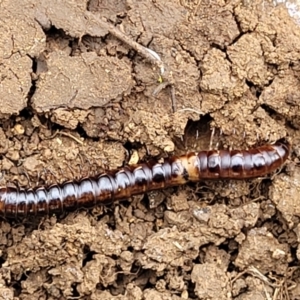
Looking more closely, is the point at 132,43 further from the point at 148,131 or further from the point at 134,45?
the point at 148,131

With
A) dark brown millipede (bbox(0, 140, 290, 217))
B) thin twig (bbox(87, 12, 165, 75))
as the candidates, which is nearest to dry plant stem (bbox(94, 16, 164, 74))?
thin twig (bbox(87, 12, 165, 75))

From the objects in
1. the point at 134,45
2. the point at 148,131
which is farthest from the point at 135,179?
the point at 134,45

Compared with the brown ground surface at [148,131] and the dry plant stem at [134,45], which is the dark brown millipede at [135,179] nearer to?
the brown ground surface at [148,131]

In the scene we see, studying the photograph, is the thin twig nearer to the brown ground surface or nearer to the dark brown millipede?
the brown ground surface

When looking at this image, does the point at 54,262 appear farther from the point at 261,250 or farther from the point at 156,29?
the point at 156,29

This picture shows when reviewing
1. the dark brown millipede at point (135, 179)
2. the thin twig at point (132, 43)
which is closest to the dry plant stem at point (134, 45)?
the thin twig at point (132, 43)

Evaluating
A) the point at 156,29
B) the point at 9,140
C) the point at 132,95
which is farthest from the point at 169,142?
the point at 9,140
